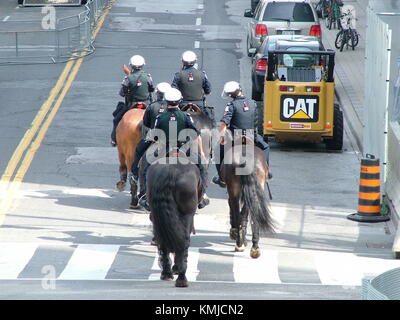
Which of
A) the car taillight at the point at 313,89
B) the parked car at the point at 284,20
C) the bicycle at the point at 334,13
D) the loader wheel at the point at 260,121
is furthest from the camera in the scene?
the bicycle at the point at 334,13

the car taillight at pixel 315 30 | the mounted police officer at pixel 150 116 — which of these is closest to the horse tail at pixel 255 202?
the mounted police officer at pixel 150 116

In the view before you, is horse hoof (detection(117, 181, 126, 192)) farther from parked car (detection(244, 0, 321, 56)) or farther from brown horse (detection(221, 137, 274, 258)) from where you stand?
parked car (detection(244, 0, 321, 56))

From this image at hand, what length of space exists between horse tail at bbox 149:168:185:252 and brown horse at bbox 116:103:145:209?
4.92 meters

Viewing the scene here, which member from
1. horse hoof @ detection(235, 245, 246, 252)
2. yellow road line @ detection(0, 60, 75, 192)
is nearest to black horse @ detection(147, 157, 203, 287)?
horse hoof @ detection(235, 245, 246, 252)

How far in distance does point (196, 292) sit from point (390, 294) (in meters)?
5.17

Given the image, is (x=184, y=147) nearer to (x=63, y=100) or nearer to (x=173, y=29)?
(x=63, y=100)

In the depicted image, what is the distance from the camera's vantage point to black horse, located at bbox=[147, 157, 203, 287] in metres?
14.1

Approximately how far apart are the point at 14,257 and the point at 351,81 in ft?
59.3

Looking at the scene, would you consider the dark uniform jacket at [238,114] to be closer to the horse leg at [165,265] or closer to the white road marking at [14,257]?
the horse leg at [165,265]

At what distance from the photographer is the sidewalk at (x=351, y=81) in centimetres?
2736

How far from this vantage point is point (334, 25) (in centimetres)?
4238

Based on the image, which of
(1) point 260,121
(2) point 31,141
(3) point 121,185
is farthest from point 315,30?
(3) point 121,185

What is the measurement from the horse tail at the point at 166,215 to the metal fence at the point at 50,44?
20.9 metres

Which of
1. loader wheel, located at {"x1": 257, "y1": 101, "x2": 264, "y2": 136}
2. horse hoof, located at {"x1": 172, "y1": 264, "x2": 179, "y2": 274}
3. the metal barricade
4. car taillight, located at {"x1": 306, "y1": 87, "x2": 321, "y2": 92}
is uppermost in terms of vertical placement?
the metal barricade
